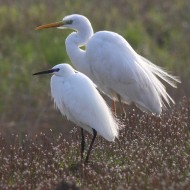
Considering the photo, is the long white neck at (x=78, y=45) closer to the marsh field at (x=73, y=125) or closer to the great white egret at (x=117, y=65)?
the great white egret at (x=117, y=65)

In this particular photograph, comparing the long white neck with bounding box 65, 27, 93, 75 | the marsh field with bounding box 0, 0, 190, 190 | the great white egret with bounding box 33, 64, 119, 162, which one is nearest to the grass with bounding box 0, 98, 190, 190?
the marsh field with bounding box 0, 0, 190, 190

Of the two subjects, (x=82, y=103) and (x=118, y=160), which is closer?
(x=118, y=160)

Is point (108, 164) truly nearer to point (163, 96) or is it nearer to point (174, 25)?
point (163, 96)

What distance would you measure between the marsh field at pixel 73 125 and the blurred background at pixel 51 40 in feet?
0.06

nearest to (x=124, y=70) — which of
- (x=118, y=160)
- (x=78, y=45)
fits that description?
(x=78, y=45)

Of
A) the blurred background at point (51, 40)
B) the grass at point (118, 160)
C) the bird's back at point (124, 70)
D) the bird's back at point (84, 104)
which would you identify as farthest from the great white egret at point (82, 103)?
the blurred background at point (51, 40)

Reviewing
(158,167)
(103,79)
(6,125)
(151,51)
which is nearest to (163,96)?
(103,79)

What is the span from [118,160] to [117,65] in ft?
6.04

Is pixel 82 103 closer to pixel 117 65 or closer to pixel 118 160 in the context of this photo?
pixel 118 160

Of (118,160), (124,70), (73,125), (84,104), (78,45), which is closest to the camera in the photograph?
(118,160)

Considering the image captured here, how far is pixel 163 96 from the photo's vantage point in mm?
9531

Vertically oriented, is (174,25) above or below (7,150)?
below

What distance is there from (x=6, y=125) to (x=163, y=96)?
4083 mm

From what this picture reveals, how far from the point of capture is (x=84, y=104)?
26.2 ft
